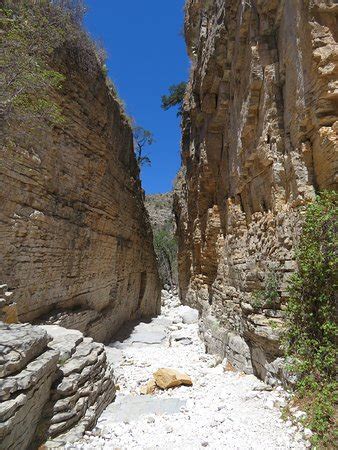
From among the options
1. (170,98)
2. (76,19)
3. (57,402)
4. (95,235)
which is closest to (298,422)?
(57,402)

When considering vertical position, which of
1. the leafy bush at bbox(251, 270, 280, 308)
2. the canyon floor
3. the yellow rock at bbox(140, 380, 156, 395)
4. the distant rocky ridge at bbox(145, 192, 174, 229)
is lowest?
the yellow rock at bbox(140, 380, 156, 395)

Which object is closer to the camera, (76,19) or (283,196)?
(283,196)

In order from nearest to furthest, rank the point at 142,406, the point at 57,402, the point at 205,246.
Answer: the point at 57,402 < the point at 142,406 < the point at 205,246

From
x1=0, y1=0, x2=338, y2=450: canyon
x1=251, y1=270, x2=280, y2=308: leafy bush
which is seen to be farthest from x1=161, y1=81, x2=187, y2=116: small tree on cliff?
x1=251, y1=270, x2=280, y2=308: leafy bush

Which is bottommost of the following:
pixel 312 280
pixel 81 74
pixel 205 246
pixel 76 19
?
pixel 312 280

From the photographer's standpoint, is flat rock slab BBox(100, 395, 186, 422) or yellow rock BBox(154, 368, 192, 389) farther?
yellow rock BBox(154, 368, 192, 389)

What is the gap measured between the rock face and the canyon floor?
59 centimetres

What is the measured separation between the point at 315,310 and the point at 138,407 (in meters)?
3.49

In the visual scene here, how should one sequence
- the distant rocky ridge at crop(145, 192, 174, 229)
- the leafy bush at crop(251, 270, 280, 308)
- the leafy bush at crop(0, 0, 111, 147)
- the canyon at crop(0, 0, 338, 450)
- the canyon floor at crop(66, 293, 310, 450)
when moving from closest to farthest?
the canyon floor at crop(66, 293, 310, 450) < the canyon at crop(0, 0, 338, 450) < the leafy bush at crop(251, 270, 280, 308) < the leafy bush at crop(0, 0, 111, 147) < the distant rocky ridge at crop(145, 192, 174, 229)

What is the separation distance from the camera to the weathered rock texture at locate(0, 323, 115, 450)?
3.12 metres

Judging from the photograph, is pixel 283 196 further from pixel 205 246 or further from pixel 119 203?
pixel 119 203

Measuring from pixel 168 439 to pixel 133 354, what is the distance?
513cm

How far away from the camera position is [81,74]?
8.86 metres

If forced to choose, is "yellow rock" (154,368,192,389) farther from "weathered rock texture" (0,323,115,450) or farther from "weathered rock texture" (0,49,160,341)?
"weathered rock texture" (0,49,160,341)
